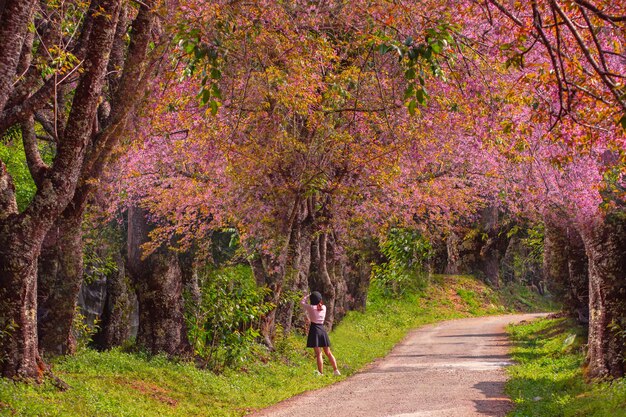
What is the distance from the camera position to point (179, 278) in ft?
60.8

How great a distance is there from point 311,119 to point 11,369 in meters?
9.10

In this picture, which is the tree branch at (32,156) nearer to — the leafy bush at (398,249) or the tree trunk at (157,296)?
the tree trunk at (157,296)

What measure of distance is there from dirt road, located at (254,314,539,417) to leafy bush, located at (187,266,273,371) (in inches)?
104

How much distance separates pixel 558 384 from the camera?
1745 cm

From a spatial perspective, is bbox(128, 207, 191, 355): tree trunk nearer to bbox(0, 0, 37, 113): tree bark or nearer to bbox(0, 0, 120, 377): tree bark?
bbox(0, 0, 120, 377): tree bark

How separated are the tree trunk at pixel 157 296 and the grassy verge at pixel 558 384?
7491 millimetres

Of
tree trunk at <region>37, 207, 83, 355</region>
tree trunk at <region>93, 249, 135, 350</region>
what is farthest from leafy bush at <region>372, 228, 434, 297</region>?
tree trunk at <region>37, 207, 83, 355</region>

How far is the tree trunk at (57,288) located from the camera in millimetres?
15211

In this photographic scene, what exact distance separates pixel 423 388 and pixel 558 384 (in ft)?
9.77

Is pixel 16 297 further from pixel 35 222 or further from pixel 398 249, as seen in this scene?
pixel 398 249

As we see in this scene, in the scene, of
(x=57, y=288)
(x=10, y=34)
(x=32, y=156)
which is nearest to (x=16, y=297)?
(x=32, y=156)

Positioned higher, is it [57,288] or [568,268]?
[57,288]

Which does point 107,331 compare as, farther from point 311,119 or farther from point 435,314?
point 435,314

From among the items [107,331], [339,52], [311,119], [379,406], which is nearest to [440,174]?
[339,52]
